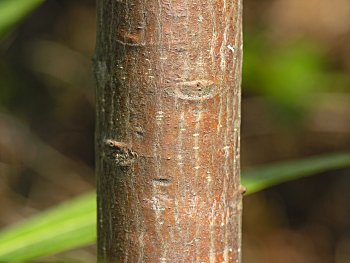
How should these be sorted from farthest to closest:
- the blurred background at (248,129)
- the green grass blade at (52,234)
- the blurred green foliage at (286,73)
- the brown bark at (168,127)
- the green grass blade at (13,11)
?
the blurred background at (248,129), the blurred green foliage at (286,73), the green grass blade at (13,11), the green grass blade at (52,234), the brown bark at (168,127)

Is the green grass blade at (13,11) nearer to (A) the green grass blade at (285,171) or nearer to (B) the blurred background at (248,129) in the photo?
(A) the green grass blade at (285,171)

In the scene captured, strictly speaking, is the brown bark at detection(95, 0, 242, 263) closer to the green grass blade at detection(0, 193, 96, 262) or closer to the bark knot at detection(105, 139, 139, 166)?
the bark knot at detection(105, 139, 139, 166)

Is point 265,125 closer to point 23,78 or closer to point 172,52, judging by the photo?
point 23,78

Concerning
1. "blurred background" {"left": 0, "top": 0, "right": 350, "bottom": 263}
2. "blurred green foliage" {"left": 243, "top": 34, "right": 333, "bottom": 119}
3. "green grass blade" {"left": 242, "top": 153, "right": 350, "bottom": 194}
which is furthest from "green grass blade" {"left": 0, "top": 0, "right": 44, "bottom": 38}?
"blurred background" {"left": 0, "top": 0, "right": 350, "bottom": 263}

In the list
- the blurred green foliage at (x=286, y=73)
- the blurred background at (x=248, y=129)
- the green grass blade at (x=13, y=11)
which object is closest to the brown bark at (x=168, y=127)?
the green grass blade at (x=13, y=11)

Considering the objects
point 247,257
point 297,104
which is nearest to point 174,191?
point 297,104

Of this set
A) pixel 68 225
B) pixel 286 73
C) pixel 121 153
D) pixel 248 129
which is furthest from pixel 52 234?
pixel 248 129
